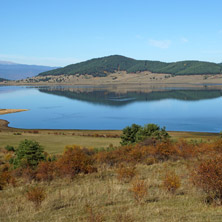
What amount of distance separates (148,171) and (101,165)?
14.1ft

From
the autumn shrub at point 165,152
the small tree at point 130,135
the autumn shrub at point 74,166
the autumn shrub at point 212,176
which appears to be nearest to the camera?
the autumn shrub at point 212,176

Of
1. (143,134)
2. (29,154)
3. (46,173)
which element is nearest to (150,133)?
(143,134)

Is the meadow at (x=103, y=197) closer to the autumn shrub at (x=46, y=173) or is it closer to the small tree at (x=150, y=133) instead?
the autumn shrub at (x=46, y=173)

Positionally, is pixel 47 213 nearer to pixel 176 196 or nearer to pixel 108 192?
pixel 108 192

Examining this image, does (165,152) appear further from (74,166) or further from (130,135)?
(130,135)

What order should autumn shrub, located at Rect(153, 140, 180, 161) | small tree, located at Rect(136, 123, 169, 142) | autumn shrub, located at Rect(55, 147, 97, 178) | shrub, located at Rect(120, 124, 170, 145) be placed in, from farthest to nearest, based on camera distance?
1. small tree, located at Rect(136, 123, 169, 142)
2. shrub, located at Rect(120, 124, 170, 145)
3. autumn shrub, located at Rect(153, 140, 180, 161)
4. autumn shrub, located at Rect(55, 147, 97, 178)

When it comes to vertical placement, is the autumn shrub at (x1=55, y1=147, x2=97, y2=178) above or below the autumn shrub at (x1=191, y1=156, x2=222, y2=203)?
below

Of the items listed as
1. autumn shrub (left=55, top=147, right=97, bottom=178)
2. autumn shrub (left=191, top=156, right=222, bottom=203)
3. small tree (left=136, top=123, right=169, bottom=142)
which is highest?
autumn shrub (left=191, top=156, right=222, bottom=203)

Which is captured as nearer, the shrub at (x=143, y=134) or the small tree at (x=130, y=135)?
the shrub at (x=143, y=134)

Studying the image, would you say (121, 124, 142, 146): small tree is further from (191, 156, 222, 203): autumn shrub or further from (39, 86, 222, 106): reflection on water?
(39, 86, 222, 106): reflection on water

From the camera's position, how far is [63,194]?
12.0 metres

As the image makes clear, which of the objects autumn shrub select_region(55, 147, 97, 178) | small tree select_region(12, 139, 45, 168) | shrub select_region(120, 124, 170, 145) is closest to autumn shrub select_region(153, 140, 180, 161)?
autumn shrub select_region(55, 147, 97, 178)

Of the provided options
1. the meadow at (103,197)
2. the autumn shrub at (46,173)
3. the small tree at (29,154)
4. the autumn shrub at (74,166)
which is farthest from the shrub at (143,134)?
the autumn shrub at (46,173)

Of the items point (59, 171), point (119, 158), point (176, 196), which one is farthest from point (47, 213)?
point (119, 158)
